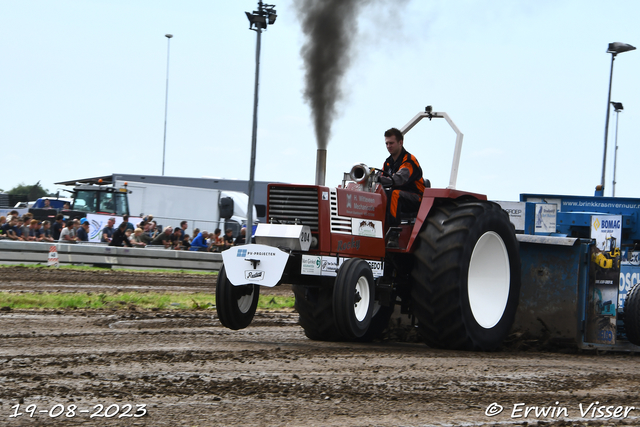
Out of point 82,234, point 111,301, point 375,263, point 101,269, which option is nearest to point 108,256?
point 101,269

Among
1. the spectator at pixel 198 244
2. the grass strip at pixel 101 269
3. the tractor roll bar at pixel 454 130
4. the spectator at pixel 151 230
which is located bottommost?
the grass strip at pixel 101 269

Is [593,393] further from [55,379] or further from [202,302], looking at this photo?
[202,302]

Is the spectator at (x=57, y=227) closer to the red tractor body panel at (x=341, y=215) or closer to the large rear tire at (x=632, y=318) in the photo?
the red tractor body panel at (x=341, y=215)

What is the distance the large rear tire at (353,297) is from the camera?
23.4ft

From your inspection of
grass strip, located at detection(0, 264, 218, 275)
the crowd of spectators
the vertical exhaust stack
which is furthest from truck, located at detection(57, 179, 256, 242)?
the vertical exhaust stack

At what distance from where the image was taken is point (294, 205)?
25.4 ft

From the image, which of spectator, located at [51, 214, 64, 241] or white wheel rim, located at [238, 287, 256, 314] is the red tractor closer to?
white wheel rim, located at [238, 287, 256, 314]

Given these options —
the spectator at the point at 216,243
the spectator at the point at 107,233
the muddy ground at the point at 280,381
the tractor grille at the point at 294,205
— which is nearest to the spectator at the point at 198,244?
the spectator at the point at 216,243

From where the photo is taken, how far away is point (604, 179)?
1164 inches

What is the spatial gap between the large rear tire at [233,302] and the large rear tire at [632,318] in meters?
3.72

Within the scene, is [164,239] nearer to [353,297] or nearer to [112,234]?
[112,234]

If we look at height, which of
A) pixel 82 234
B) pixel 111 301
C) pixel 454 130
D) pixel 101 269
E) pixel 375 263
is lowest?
pixel 101 269

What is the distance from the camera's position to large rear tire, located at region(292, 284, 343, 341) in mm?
8383

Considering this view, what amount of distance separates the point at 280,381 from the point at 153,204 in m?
23.2
